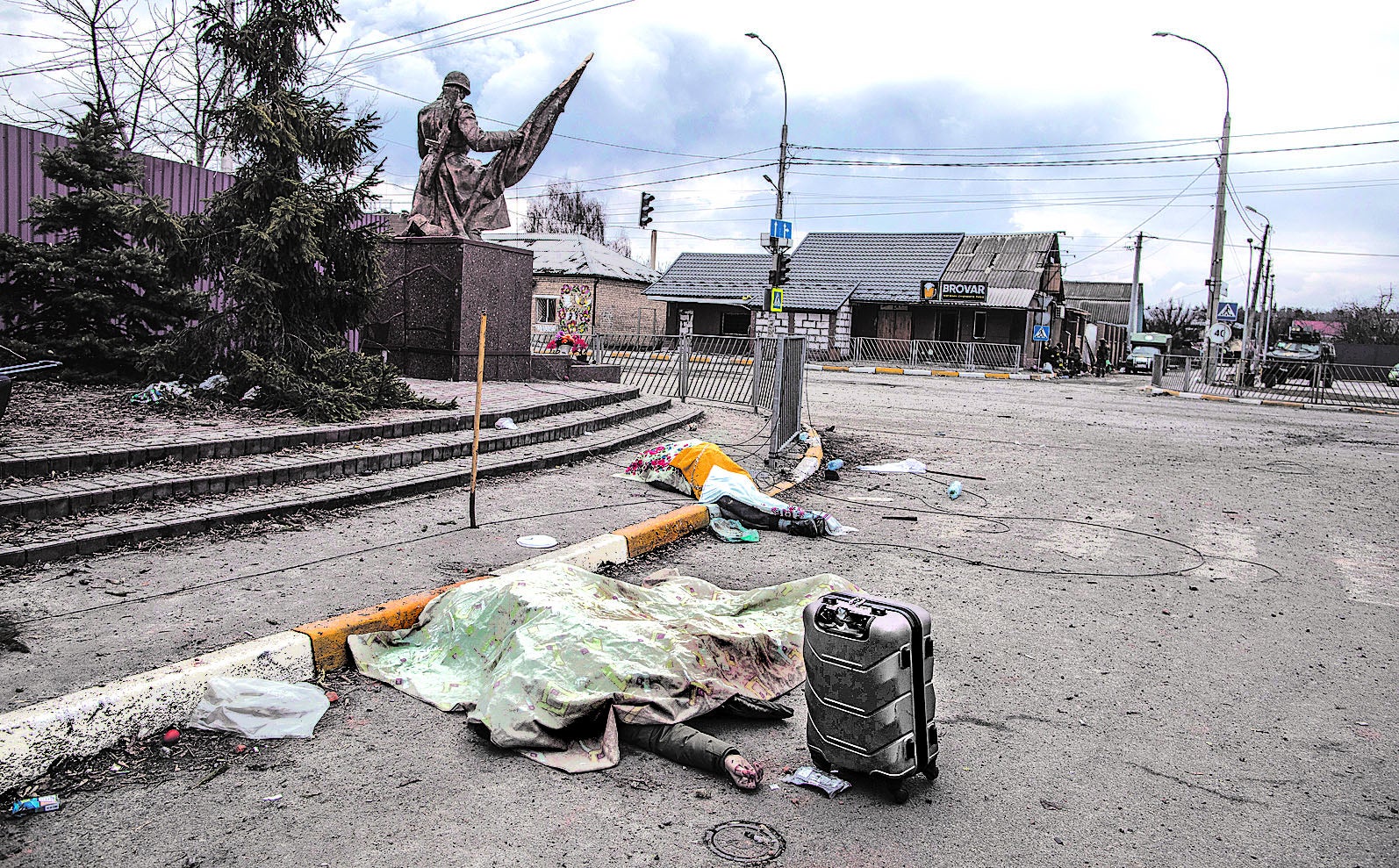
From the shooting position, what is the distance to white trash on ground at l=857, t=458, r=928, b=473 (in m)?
10.7

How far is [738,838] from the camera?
289cm

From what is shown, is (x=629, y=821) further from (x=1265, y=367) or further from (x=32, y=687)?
(x=1265, y=367)

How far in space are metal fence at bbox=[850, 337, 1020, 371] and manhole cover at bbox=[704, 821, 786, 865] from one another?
126 feet

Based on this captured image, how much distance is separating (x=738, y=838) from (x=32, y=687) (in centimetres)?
280

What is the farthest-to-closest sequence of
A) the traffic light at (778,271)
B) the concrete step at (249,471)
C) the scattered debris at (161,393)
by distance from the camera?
1. the traffic light at (778,271)
2. the scattered debris at (161,393)
3. the concrete step at (249,471)

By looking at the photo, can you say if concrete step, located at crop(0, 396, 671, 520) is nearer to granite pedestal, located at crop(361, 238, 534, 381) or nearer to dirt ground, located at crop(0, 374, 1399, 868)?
dirt ground, located at crop(0, 374, 1399, 868)

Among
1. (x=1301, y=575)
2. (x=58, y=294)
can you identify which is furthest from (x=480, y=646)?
(x=58, y=294)

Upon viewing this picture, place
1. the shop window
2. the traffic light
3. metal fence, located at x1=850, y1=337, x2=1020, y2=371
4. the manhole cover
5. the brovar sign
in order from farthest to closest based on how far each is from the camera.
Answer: the shop window, the brovar sign, metal fence, located at x1=850, y1=337, x2=1020, y2=371, the traffic light, the manhole cover

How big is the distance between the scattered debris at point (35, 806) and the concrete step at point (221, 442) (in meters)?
3.93

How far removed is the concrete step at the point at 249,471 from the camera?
5562 millimetres

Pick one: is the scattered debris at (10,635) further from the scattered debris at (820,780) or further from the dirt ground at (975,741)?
the scattered debris at (820,780)

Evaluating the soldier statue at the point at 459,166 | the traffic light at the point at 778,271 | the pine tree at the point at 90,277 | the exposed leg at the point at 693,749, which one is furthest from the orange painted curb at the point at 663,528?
the traffic light at the point at 778,271

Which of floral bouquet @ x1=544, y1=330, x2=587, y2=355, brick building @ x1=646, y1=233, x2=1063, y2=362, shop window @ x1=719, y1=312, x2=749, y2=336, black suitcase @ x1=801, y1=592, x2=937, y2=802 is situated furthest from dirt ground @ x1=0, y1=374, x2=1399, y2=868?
shop window @ x1=719, y1=312, x2=749, y2=336

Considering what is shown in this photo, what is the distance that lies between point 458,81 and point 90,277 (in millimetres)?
5900
